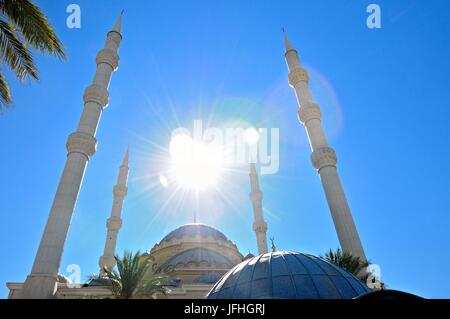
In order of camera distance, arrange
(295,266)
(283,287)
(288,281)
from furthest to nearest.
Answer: (295,266)
(288,281)
(283,287)

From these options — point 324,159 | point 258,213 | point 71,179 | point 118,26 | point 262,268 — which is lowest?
point 262,268

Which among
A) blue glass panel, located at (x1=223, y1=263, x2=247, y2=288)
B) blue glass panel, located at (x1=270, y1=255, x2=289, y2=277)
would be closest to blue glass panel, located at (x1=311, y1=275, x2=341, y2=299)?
blue glass panel, located at (x1=270, y1=255, x2=289, y2=277)

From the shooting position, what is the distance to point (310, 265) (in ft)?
28.5

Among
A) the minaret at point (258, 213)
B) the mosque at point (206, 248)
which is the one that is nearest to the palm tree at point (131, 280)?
the mosque at point (206, 248)

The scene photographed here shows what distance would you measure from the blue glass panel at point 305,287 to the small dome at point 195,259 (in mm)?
26137

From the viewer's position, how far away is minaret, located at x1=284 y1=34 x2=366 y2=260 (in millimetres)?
23141

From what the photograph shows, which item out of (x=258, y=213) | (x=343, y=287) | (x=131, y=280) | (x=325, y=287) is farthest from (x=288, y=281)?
(x=258, y=213)

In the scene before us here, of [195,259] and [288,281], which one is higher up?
[195,259]

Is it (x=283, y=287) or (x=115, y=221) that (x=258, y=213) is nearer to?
(x=115, y=221)

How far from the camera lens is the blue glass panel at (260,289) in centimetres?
745

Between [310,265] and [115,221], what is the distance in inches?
1147
